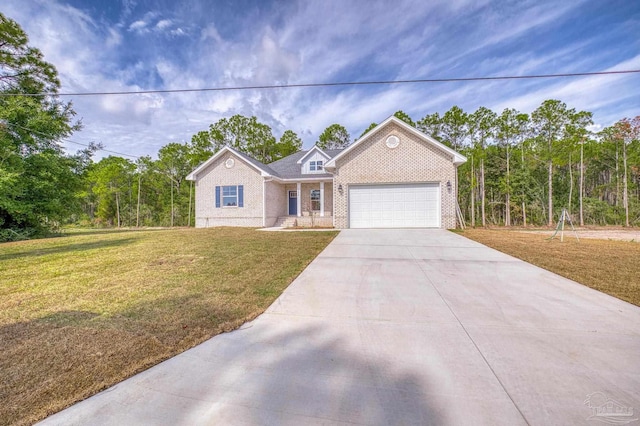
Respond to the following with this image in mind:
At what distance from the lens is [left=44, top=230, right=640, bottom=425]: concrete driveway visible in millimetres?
1677

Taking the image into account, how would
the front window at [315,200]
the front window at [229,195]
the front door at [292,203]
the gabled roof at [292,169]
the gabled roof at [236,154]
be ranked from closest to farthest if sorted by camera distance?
the gabled roof at [236,154], the front window at [229,195], the gabled roof at [292,169], the front window at [315,200], the front door at [292,203]

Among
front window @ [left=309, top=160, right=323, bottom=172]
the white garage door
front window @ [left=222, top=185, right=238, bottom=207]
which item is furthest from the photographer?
front window @ [left=309, top=160, right=323, bottom=172]

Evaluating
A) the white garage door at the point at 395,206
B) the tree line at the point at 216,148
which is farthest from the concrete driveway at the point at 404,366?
the tree line at the point at 216,148

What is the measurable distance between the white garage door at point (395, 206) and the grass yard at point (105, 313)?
7.58 meters

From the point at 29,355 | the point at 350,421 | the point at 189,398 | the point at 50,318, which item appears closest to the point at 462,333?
the point at 350,421

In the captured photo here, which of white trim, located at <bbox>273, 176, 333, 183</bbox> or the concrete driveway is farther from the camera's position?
white trim, located at <bbox>273, 176, 333, 183</bbox>

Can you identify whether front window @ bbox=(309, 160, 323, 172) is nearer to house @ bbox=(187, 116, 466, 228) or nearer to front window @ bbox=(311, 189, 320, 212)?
front window @ bbox=(311, 189, 320, 212)

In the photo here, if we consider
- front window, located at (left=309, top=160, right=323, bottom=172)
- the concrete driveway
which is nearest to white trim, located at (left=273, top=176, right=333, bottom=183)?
front window, located at (left=309, top=160, right=323, bottom=172)

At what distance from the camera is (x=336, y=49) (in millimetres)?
10914

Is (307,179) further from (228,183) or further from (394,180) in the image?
(394,180)

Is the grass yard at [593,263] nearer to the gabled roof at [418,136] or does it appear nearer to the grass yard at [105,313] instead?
the grass yard at [105,313]

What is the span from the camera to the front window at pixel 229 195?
17.3 meters

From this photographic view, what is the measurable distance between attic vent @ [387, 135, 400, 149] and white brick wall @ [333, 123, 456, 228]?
155 millimetres

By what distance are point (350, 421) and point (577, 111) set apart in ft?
77.2
